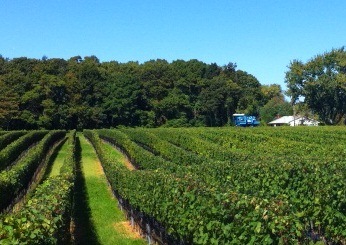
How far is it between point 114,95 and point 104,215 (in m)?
71.9

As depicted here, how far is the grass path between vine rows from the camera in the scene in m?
16.5

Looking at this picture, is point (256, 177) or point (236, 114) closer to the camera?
point (256, 177)

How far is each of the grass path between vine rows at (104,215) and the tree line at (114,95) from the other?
2048 inches

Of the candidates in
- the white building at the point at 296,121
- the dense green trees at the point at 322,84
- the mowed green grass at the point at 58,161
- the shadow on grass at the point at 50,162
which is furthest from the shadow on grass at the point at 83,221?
the white building at the point at 296,121

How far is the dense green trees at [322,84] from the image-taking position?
285ft

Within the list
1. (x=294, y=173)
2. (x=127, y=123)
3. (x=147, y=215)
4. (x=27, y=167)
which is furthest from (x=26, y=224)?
(x=127, y=123)

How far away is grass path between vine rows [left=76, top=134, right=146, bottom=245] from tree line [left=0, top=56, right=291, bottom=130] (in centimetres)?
5202

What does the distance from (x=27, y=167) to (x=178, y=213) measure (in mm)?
15163

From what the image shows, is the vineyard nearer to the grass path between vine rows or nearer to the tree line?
the grass path between vine rows

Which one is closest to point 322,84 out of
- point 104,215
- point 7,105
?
point 7,105

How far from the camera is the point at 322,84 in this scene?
86.8 metres

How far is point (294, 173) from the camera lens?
15430mm

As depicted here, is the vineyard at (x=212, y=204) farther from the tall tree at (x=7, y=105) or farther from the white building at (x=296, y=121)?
the white building at (x=296, y=121)

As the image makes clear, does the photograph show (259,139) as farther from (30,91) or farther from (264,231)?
(30,91)
